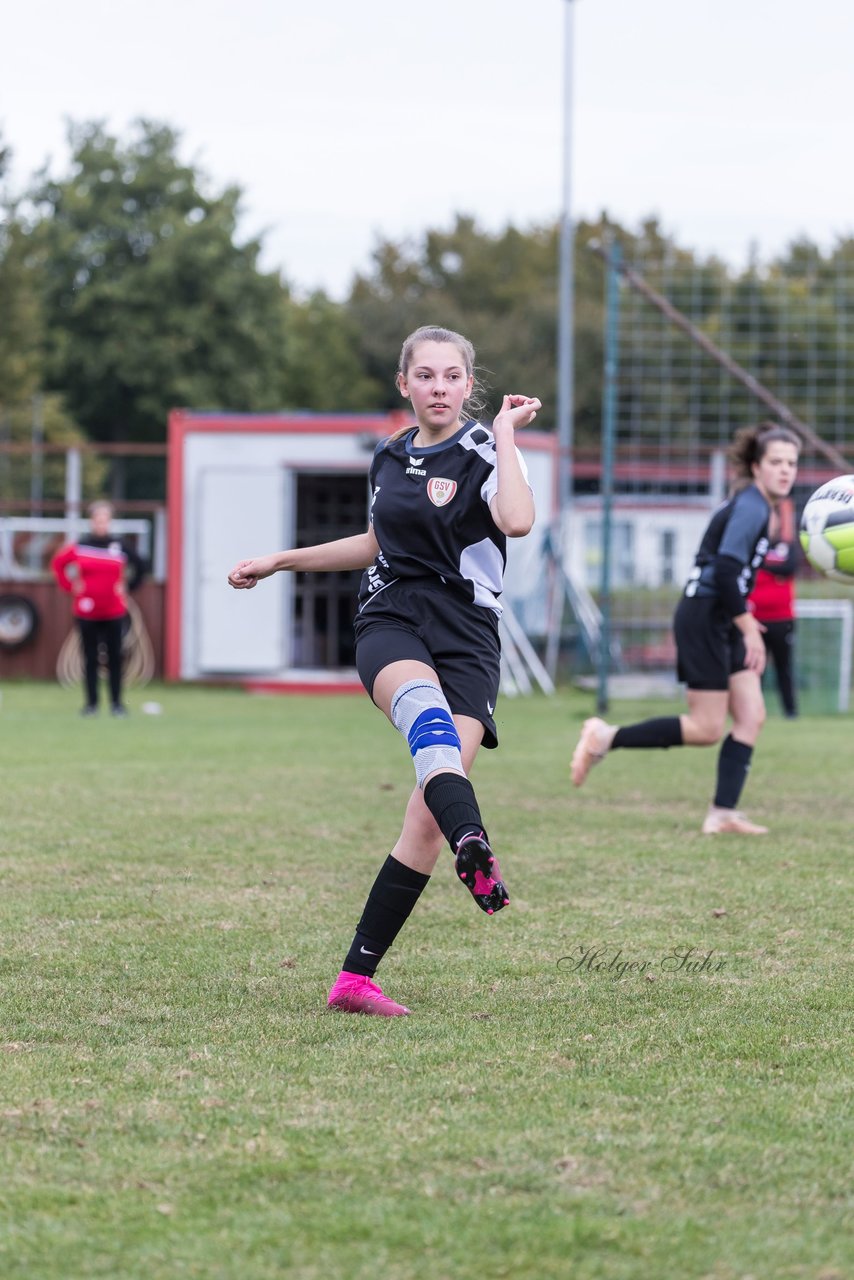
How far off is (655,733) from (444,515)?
413 cm

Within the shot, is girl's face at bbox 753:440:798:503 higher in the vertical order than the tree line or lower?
lower

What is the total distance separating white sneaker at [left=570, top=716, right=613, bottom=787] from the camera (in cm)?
870

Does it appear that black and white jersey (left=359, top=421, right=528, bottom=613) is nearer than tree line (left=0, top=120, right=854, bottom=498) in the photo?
Yes

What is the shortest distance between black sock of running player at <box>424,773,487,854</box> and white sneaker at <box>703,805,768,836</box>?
4.23 meters

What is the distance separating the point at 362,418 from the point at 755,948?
15817 mm

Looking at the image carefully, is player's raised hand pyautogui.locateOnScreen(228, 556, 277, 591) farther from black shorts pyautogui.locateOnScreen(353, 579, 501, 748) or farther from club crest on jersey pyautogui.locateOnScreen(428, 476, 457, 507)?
club crest on jersey pyautogui.locateOnScreen(428, 476, 457, 507)

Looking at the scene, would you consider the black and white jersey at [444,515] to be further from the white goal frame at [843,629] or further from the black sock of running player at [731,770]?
the white goal frame at [843,629]

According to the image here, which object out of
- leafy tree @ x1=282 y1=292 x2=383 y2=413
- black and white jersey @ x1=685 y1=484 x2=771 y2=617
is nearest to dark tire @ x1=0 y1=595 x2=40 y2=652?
black and white jersey @ x1=685 y1=484 x2=771 y2=617

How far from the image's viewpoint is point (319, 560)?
4.85 metres

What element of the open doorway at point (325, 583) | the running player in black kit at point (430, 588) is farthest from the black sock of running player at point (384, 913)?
the open doorway at point (325, 583)

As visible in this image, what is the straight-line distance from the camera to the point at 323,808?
9242 millimetres

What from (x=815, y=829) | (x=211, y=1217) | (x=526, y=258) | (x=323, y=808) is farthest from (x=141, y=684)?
(x=526, y=258)

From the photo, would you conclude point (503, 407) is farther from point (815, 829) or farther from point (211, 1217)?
point (815, 829)
